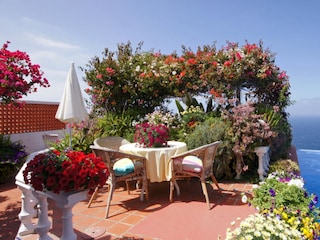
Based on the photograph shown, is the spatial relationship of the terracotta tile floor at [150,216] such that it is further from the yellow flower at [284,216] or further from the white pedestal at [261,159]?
the yellow flower at [284,216]

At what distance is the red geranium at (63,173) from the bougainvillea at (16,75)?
4.67ft

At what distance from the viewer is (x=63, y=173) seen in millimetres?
1729

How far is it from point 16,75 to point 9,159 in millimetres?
3044

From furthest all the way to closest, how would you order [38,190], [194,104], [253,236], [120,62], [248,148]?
[120,62]
[194,104]
[248,148]
[38,190]
[253,236]

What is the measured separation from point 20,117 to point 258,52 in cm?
739

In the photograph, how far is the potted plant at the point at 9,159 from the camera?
194 inches

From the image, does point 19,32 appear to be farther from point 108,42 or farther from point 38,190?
point 38,190

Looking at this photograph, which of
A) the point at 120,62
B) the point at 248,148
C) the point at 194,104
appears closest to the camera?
the point at 248,148

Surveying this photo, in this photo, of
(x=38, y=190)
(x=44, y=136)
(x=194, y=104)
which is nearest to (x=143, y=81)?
(x=194, y=104)

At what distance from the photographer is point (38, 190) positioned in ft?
5.82

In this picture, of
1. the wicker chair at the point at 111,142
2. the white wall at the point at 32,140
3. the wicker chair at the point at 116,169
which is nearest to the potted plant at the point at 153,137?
the wicker chair at the point at 116,169

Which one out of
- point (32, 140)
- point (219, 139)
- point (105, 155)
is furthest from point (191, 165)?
point (32, 140)

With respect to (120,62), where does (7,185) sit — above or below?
below

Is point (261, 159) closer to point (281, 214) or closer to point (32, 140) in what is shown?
point (281, 214)
